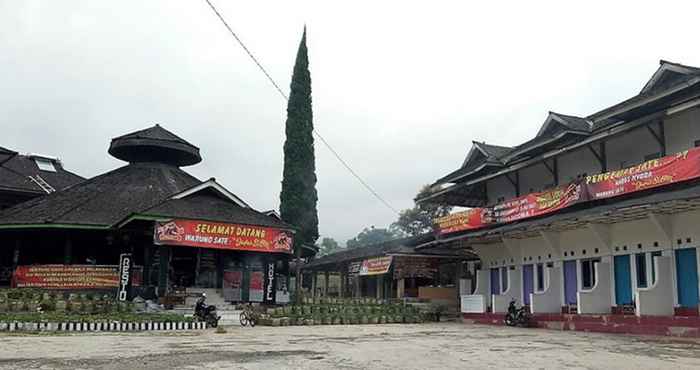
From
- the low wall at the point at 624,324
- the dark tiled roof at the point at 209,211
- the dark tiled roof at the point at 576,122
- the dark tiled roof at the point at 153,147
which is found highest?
the dark tiled roof at the point at 153,147

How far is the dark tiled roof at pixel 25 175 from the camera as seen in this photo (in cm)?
2964

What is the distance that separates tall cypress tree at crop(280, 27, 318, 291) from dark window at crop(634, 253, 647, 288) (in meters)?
15.2

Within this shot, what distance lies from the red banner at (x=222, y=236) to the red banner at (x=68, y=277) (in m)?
3.43

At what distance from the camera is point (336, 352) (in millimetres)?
11234

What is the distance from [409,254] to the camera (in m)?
29.6

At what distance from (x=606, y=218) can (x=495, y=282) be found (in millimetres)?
9690

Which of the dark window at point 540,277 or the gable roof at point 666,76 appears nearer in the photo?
the gable roof at point 666,76

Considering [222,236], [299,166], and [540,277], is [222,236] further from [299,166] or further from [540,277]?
[540,277]

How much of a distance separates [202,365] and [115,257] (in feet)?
62.6

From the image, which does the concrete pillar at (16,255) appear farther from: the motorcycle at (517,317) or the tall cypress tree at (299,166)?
the motorcycle at (517,317)

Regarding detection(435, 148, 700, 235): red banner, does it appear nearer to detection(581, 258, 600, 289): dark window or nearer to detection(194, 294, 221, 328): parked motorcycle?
detection(581, 258, 600, 289): dark window

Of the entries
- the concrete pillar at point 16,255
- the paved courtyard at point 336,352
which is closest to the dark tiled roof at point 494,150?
the paved courtyard at point 336,352

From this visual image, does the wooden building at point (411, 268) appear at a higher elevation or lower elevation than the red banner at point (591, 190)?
lower

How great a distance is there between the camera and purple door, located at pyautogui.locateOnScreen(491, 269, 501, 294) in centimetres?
2683
